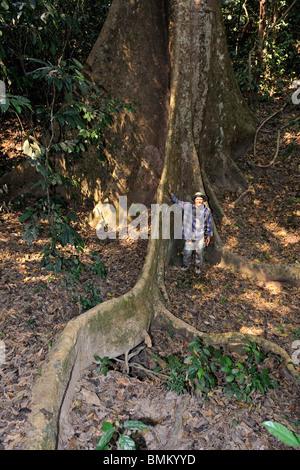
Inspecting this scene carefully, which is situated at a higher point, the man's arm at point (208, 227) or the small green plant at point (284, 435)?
the man's arm at point (208, 227)

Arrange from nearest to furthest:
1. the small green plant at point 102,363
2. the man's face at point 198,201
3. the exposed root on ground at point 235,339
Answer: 1. the small green plant at point 102,363
2. the exposed root on ground at point 235,339
3. the man's face at point 198,201

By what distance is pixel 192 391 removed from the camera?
354cm

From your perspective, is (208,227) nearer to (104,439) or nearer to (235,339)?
(235,339)

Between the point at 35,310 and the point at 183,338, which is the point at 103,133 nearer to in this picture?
the point at 35,310

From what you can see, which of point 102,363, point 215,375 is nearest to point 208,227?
point 215,375

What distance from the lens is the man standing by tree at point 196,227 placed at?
5.44 metres

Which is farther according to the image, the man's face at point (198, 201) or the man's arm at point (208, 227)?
the man's arm at point (208, 227)

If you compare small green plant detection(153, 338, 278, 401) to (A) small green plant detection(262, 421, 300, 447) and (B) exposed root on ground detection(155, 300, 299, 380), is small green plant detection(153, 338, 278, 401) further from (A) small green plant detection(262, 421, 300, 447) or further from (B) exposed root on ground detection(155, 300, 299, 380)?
(A) small green plant detection(262, 421, 300, 447)

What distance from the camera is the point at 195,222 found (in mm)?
5562

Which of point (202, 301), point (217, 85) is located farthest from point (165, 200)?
point (217, 85)

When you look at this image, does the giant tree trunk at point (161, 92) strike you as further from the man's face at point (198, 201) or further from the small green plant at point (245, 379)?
the small green plant at point (245, 379)

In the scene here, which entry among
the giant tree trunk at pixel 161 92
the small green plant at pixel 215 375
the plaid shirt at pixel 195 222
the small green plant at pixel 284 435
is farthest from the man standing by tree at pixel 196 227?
the small green plant at pixel 284 435

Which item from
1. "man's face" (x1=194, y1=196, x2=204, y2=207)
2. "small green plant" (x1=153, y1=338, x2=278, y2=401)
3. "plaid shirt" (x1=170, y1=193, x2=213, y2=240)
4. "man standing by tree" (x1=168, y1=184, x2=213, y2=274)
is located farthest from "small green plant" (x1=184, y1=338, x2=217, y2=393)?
"man's face" (x1=194, y1=196, x2=204, y2=207)

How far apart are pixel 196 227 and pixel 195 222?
86 millimetres
